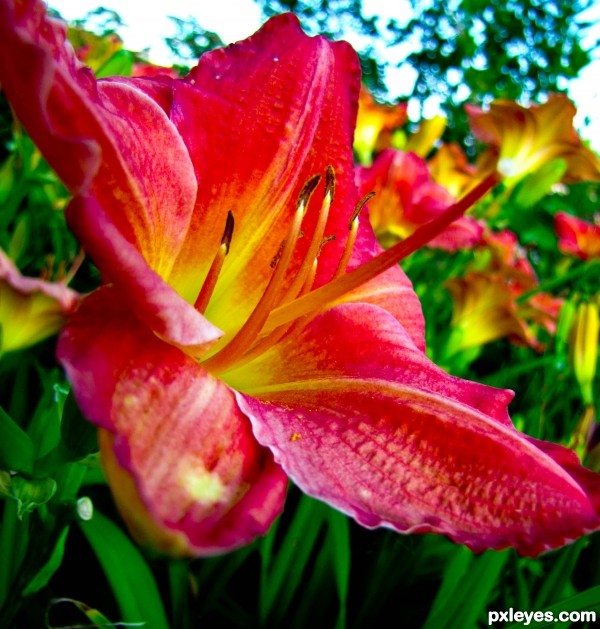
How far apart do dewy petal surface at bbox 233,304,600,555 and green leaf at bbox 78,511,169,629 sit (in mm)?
263

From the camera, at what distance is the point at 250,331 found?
1.37 ft

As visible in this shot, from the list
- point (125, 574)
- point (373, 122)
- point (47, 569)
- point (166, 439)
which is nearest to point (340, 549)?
point (125, 574)

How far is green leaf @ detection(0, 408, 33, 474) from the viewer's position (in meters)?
0.41

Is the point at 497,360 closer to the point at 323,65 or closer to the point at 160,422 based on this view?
the point at 323,65

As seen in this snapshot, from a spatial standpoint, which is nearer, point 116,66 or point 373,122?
point 116,66

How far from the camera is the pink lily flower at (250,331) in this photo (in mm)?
298

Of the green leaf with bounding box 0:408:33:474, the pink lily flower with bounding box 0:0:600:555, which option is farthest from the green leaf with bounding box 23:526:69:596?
the pink lily flower with bounding box 0:0:600:555

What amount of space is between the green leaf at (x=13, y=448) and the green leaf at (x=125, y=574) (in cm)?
20

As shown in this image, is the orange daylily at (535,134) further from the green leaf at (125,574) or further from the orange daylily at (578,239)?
the green leaf at (125,574)

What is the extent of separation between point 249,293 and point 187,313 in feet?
0.80

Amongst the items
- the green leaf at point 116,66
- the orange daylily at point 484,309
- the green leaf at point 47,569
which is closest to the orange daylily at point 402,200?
the orange daylily at point 484,309

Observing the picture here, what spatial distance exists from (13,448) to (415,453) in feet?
0.92

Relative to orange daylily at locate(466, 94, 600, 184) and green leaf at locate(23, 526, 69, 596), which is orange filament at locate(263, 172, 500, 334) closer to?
green leaf at locate(23, 526, 69, 596)

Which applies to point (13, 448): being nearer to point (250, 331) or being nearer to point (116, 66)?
point (250, 331)
